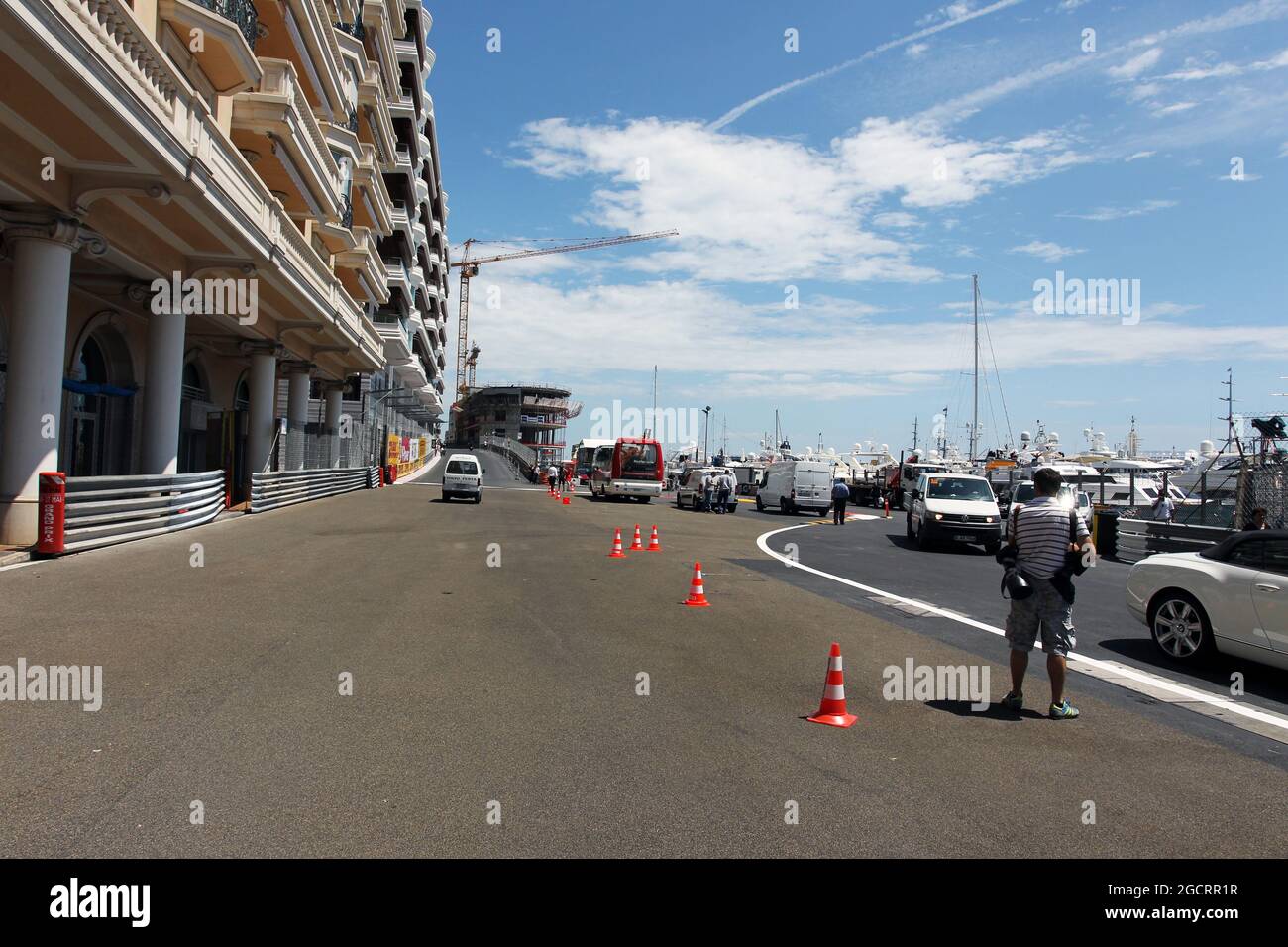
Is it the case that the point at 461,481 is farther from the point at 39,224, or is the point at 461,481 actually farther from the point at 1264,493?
the point at 1264,493

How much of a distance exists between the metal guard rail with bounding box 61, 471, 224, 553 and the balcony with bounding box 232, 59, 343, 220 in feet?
31.6

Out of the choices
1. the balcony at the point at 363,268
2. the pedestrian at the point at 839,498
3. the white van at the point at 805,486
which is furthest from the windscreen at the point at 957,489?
the balcony at the point at 363,268

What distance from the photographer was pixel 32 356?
1370cm

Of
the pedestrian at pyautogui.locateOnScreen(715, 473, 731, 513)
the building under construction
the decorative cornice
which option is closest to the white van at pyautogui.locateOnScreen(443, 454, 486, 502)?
the pedestrian at pyautogui.locateOnScreen(715, 473, 731, 513)

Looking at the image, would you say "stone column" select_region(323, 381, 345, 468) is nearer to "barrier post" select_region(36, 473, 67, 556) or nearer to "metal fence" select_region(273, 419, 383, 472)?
"metal fence" select_region(273, 419, 383, 472)

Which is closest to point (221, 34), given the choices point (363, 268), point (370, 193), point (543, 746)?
point (543, 746)

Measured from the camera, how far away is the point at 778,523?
3150cm

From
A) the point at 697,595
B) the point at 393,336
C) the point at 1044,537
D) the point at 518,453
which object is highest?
the point at 393,336

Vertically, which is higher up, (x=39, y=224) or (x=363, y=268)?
(x=363, y=268)

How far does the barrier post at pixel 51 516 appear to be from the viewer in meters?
12.7

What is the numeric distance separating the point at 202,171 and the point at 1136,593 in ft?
47.7

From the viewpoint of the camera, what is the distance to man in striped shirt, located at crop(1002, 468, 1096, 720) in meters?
6.50

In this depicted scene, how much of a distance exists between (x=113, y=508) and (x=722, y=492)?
2583cm
